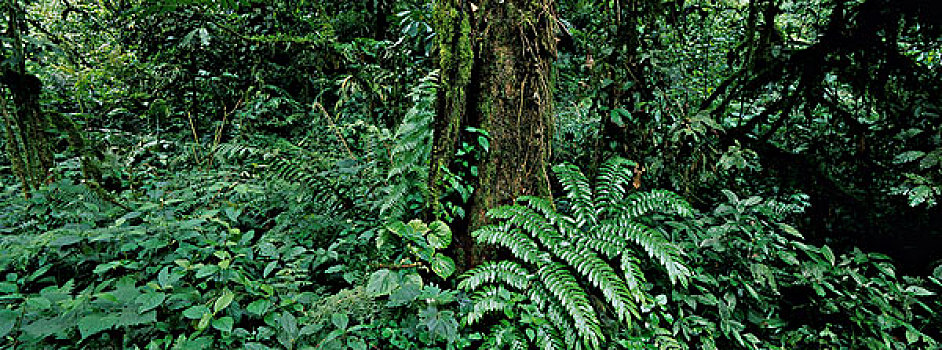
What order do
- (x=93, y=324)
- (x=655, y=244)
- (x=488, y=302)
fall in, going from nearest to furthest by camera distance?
(x=93, y=324) < (x=488, y=302) < (x=655, y=244)

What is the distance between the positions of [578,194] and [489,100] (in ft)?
2.74

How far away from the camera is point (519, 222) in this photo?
2.55 meters

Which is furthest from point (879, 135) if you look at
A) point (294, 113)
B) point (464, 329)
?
point (294, 113)

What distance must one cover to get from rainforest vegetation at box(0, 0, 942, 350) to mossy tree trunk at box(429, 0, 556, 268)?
0.01 meters

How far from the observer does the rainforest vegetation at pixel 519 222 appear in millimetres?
2271

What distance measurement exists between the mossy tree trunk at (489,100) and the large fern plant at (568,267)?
0.65 ft

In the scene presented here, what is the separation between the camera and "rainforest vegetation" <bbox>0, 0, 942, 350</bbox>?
2271mm

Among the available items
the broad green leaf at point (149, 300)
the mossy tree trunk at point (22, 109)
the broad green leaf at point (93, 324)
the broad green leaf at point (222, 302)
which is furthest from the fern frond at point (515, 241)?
the mossy tree trunk at point (22, 109)

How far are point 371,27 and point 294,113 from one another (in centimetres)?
155

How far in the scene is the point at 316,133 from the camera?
5.18m

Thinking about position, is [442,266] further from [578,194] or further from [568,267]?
[578,194]

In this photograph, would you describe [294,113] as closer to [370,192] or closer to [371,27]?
[371,27]

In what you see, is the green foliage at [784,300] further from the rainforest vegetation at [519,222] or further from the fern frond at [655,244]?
the fern frond at [655,244]

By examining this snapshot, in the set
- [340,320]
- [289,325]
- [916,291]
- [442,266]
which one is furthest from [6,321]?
[916,291]
